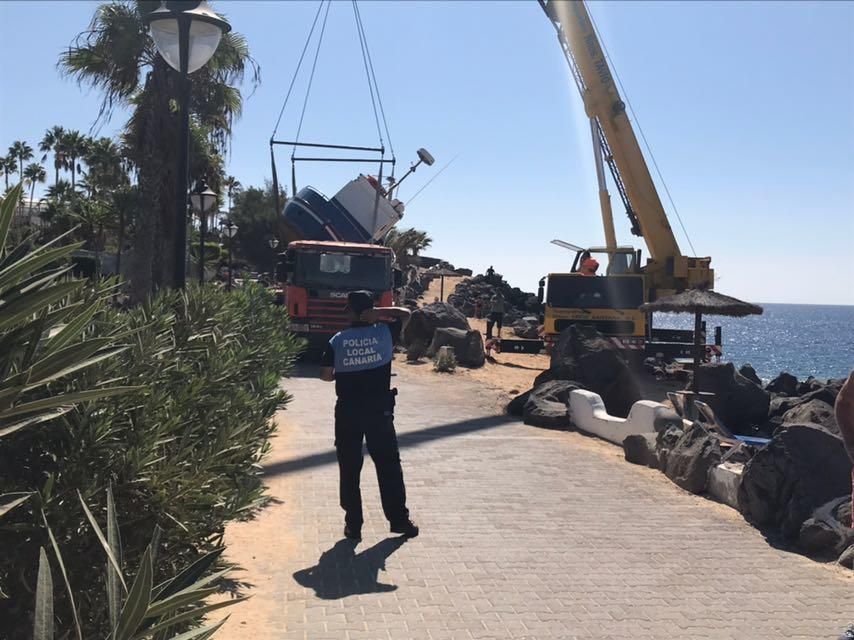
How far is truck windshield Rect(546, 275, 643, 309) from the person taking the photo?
21.1 m

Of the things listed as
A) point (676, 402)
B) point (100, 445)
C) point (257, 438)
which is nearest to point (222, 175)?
point (676, 402)

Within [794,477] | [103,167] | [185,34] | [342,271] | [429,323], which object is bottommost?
[794,477]

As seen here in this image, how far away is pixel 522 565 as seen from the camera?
5.92 meters

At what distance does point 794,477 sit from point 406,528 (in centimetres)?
320

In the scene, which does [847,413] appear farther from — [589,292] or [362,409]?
[589,292]

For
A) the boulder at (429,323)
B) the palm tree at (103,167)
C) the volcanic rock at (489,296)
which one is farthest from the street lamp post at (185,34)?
the volcanic rock at (489,296)

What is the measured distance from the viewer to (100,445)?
337 cm

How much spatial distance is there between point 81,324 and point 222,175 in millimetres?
28412

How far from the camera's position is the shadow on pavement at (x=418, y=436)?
9062 millimetres

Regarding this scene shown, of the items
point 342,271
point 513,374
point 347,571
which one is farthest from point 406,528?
point 513,374

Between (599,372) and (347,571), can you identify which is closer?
(347,571)

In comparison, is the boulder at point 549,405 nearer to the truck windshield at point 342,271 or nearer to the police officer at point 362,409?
the police officer at point 362,409

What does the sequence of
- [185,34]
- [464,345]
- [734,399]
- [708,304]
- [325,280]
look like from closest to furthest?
[185,34] → [708,304] → [734,399] → [325,280] → [464,345]

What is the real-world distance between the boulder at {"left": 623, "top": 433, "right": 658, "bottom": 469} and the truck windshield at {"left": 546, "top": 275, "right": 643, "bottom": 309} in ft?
36.6
